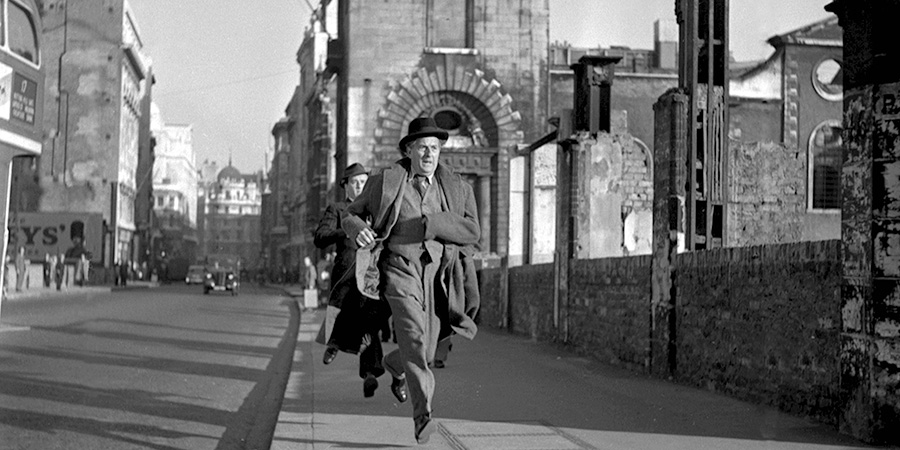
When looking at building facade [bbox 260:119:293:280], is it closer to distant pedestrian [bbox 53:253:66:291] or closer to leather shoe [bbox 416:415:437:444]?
distant pedestrian [bbox 53:253:66:291]

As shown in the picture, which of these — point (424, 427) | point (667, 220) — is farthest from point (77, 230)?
point (424, 427)

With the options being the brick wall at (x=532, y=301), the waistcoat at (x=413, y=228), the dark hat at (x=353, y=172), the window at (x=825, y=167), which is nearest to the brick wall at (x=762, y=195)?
the brick wall at (x=532, y=301)

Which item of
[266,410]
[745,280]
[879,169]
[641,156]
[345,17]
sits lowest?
[266,410]

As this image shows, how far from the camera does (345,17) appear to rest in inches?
1553

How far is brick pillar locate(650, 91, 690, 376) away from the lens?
11.0 meters

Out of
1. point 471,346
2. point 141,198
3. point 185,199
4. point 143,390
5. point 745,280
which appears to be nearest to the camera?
point 745,280

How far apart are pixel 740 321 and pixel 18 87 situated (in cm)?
867

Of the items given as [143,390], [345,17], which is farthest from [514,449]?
[345,17]

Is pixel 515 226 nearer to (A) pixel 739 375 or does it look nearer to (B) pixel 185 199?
(A) pixel 739 375

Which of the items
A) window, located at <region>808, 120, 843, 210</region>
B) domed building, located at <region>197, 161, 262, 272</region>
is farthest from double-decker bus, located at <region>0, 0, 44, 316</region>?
domed building, located at <region>197, 161, 262, 272</region>

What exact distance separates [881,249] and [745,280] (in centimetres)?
221

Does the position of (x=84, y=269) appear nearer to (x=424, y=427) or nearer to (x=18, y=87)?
(x=18, y=87)

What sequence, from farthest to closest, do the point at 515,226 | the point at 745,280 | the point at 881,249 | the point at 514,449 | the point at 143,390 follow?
the point at 515,226 < the point at 143,390 < the point at 745,280 < the point at 881,249 < the point at 514,449

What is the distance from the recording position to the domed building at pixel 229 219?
599 feet
